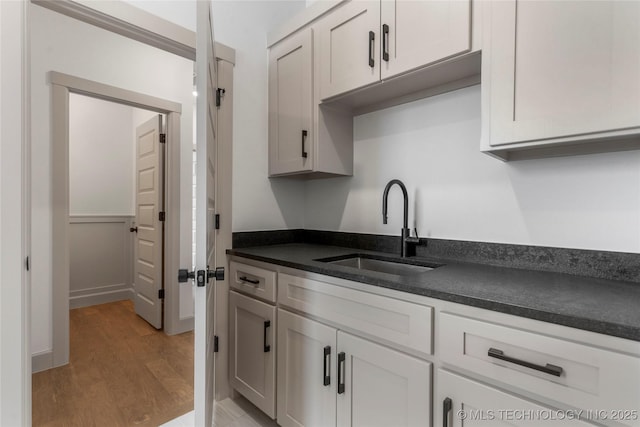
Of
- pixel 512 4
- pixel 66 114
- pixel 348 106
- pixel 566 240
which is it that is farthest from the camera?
pixel 66 114

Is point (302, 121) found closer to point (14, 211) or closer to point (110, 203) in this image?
point (14, 211)

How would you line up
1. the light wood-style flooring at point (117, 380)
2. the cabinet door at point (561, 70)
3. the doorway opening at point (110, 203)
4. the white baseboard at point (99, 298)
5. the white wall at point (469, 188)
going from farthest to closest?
the white baseboard at point (99, 298)
the doorway opening at point (110, 203)
the light wood-style flooring at point (117, 380)
the white wall at point (469, 188)
the cabinet door at point (561, 70)

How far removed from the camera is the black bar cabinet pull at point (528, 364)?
777 mm

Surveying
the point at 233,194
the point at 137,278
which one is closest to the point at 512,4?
the point at 233,194

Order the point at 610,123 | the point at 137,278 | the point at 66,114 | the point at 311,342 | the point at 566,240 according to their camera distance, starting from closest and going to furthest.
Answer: the point at 610,123 → the point at 566,240 → the point at 311,342 → the point at 66,114 → the point at 137,278

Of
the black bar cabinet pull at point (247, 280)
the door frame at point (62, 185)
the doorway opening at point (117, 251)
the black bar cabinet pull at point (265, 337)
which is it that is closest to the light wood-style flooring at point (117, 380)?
the doorway opening at point (117, 251)

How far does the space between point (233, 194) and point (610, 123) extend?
1.74 metres

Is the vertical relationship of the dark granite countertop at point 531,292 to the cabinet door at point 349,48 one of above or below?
below

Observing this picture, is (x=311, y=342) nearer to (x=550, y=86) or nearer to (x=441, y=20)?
(x=550, y=86)

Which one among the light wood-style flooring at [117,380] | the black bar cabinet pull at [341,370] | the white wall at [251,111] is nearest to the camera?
the black bar cabinet pull at [341,370]

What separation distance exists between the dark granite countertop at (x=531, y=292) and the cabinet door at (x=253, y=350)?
407mm

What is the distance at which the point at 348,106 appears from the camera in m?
1.91

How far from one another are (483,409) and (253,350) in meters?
1.16

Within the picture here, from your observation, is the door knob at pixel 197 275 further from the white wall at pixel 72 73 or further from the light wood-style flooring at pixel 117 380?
the white wall at pixel 72 73
